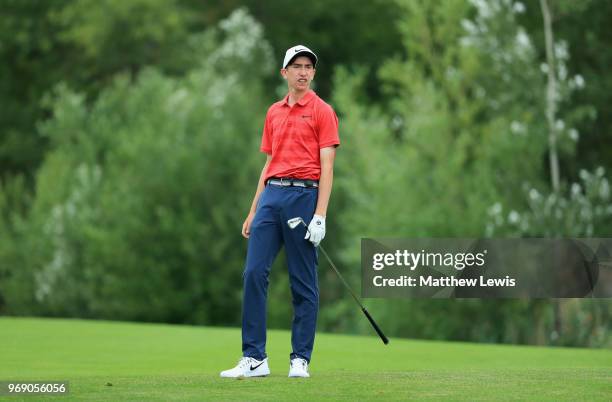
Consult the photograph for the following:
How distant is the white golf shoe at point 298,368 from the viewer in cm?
701

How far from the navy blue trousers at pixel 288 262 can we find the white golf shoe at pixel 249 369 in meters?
0.03

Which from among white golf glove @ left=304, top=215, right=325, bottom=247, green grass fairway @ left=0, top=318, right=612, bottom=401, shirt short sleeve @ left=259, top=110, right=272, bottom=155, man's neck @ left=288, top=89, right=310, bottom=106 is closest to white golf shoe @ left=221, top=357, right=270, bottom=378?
green grass fairway @ left=0, top=318, right=612, bottom=401

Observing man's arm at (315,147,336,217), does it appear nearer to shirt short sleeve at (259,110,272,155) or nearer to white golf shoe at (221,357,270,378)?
shirt short sleeve at (259,110,272,155)

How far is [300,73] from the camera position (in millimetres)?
7016

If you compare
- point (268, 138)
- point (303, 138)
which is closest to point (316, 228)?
point (303, 138)

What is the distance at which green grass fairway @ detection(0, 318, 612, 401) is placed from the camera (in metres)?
6.30

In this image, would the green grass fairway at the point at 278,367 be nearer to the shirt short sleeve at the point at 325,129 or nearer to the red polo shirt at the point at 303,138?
the red polo shirt at the point at 303,138

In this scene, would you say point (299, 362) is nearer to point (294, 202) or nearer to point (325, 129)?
point (294, 202)

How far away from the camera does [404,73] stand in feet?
68.0

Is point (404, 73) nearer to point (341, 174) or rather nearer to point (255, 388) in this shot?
point (341, 174)

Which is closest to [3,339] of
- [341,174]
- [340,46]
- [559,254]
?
[559,254]

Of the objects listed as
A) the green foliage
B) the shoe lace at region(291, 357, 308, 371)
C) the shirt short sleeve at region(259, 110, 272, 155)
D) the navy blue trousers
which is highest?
the green foliage

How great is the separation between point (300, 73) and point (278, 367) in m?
2.31

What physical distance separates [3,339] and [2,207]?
1569 cm
